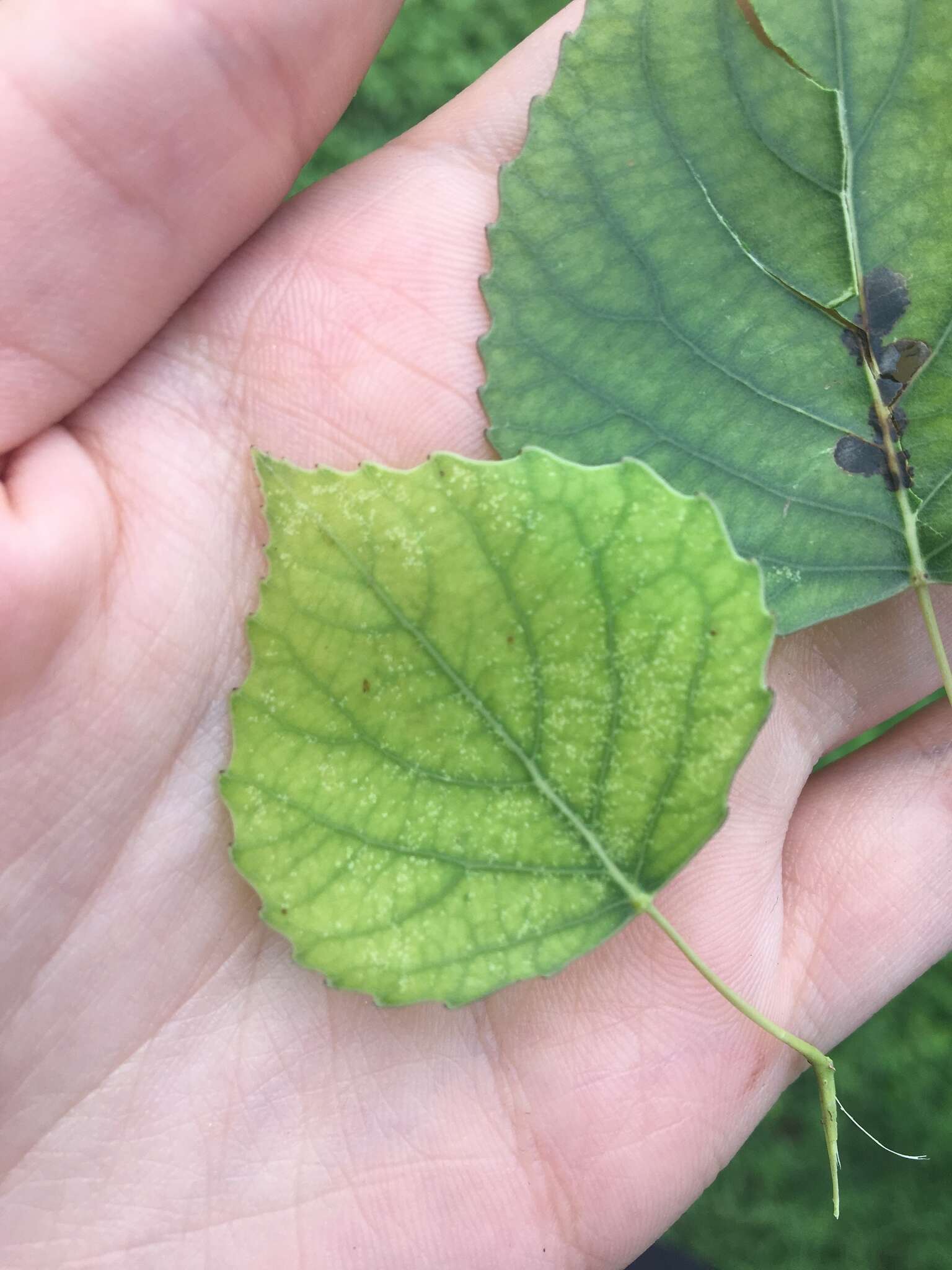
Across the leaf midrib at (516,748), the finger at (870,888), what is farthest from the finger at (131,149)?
the finger at (870,888)

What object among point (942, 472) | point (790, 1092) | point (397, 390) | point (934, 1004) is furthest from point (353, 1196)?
point (934, 1004)

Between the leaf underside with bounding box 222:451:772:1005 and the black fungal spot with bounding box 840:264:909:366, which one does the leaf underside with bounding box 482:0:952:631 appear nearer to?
the black fungal spot with bounding box 840:264:909:366

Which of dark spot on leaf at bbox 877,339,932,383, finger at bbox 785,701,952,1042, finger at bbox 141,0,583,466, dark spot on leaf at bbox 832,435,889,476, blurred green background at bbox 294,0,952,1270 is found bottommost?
blurred green background at bbox 294,0,952,1270

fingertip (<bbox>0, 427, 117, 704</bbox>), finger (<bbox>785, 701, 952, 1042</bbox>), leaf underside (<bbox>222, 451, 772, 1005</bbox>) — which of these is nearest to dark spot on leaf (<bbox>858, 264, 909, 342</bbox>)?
leaf underside (<bbox>222, 451, 772, 1005</bbox>)

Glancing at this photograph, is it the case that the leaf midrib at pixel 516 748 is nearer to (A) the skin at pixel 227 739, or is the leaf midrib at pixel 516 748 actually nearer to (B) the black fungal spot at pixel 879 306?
(A) the skin at pixel 227 739

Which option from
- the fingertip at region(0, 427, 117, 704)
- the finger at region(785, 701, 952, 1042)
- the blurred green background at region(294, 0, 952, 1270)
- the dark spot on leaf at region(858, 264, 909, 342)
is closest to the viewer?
the fingertip at region(0, 427, 117, 704)

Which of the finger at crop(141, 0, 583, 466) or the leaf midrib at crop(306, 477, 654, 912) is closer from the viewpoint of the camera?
the leaf midrib at crop(306, 477, 654, 912)
